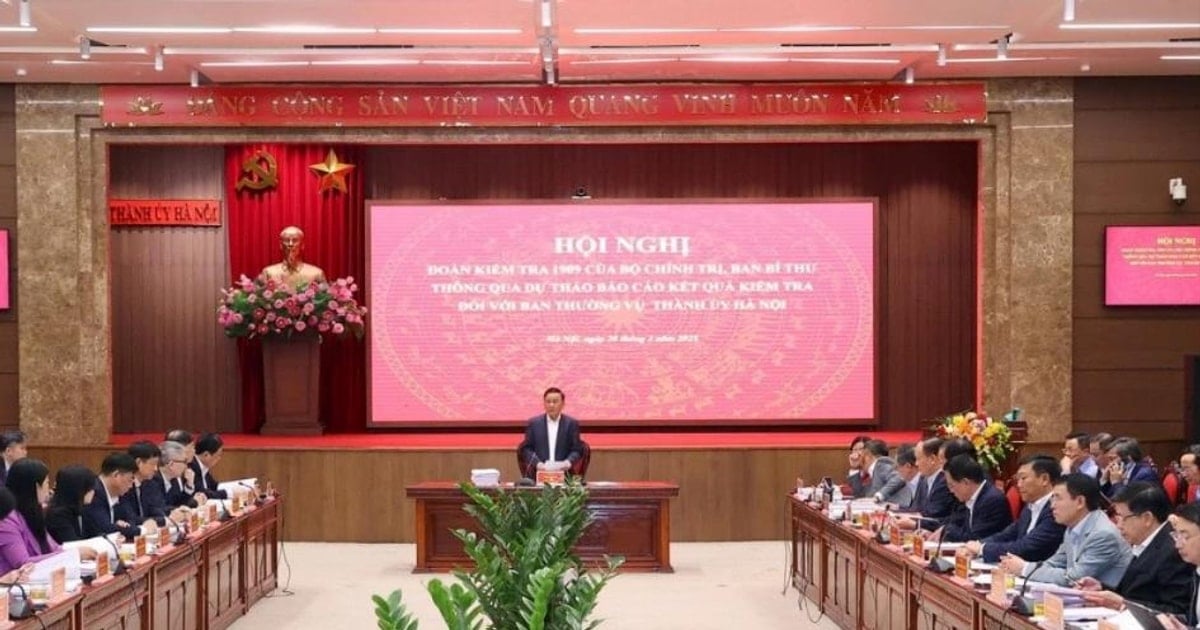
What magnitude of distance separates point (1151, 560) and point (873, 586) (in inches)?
76.2

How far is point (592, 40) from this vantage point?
9977mm

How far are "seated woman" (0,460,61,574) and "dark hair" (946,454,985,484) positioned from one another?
3.83 metres

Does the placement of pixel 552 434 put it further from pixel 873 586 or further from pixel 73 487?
pixel 73 487

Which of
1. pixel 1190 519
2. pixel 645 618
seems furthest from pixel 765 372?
pixel 1190 519

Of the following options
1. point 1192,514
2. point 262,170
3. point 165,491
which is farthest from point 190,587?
point 262,170

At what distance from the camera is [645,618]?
824 centimetres

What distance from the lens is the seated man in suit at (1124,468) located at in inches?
333

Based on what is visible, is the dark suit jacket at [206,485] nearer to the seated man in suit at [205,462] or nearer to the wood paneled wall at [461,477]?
the seated man in suit at [205,462]

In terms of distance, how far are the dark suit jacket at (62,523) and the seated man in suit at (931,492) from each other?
3.72m


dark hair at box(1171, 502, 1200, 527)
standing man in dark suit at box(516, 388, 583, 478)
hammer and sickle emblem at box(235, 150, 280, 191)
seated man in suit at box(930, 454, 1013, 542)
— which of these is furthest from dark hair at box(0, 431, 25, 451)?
dark hair at box(1171, 502, 1200, 527)

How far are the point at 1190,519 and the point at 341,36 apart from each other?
6.68 metres

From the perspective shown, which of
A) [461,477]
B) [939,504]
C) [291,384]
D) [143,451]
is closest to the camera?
[143,451]

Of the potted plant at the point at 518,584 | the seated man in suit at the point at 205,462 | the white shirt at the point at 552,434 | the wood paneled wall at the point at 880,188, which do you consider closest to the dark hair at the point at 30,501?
the potted plant at the point at 518,584

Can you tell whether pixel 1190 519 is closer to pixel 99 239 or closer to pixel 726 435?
pixel 726 435
